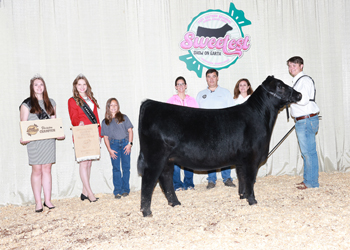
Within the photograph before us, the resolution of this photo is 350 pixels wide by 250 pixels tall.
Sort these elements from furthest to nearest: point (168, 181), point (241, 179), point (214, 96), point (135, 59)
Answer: point (135, 59), point (214, 96), point (241, 179), point (168, 181)

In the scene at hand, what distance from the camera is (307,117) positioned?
4176mm

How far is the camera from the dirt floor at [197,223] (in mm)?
2459

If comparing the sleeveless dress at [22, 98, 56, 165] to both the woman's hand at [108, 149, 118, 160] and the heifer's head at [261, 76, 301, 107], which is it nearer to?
the woman's hand at [108, 149, 118, 160]

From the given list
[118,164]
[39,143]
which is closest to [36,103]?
[39,143]

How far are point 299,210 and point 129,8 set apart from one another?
416 centimetres

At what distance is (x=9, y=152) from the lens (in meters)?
4.59

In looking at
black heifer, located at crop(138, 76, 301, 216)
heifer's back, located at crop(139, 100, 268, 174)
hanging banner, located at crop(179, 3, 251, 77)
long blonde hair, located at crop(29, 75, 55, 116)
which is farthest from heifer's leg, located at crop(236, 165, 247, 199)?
long blonde hair, located at crop(29, 75, 55, 116)

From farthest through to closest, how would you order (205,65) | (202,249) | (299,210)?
(205,65) → (299,210) → (202,249)

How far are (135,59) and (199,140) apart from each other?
2.55 metres

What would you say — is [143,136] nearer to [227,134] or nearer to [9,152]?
[227,134]

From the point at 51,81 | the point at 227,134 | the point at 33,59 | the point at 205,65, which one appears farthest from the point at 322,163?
the point at 33,59

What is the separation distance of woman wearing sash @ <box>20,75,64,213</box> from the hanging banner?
2527 millimetres

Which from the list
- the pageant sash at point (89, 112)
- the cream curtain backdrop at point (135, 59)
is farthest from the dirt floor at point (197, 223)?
the pageant sash at point (89, 112)

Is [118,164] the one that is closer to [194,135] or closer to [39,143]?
[39,143]
